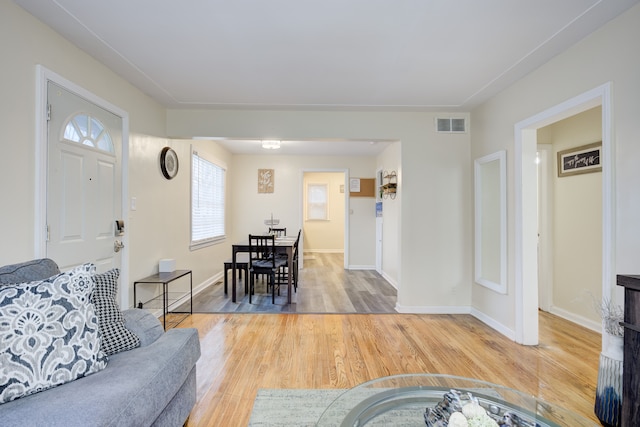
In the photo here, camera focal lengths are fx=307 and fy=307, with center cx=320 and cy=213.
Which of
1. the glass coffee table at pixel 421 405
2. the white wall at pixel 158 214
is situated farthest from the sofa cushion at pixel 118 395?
the white wall at pixel 158 214

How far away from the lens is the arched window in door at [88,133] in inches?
90.0

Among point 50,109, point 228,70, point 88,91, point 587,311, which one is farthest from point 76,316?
point 587,311

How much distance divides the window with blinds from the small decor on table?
397 centimetres

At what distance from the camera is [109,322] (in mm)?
1586

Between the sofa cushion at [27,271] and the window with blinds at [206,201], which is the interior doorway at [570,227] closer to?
the sofa cushion at [27,271]

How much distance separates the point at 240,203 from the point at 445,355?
5.04 m

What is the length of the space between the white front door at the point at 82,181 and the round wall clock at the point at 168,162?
73 centimetres

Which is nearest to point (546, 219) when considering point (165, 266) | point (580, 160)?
point (580, 160)

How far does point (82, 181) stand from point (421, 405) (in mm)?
2767

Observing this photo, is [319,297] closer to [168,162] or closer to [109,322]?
[168,162]

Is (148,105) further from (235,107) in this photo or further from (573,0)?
(573,0)

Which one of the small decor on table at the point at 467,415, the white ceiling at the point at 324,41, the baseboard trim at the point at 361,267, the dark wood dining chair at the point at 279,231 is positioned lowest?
the baseboard trim at the point at 361,267

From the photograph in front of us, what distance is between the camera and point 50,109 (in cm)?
209

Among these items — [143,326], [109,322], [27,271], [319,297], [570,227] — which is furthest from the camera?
[319,297]
